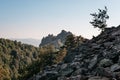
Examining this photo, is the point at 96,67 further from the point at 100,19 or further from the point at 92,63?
the point at 100,19

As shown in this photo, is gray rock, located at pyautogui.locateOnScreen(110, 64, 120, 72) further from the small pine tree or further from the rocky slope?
the small pine tree

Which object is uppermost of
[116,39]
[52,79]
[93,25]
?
[93,25]

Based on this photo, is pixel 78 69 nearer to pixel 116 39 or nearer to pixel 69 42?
pixel 116 39

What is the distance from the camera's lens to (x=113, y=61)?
33969 millimetres

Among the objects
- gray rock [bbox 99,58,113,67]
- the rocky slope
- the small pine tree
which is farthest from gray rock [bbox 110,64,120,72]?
the small pine tree

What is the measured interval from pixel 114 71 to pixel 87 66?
25.8 ft

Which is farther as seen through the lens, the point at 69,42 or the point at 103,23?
the point at 69,42

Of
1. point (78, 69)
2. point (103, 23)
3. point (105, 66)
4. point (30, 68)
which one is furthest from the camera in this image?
point (30, 68)

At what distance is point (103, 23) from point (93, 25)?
3162 millimetres

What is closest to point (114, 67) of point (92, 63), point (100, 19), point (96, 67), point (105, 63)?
point (105, 63)

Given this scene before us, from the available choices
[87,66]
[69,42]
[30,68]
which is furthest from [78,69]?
[69,42]

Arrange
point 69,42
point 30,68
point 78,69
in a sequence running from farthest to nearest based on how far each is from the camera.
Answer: point 69,42, point 30,68, point 78,69

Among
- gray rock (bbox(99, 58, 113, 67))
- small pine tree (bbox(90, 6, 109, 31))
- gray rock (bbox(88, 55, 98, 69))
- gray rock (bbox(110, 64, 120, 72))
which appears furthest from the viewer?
small pine tree (bbox(90, 6, 109, 31))

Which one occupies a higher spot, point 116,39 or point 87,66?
point 116,39
